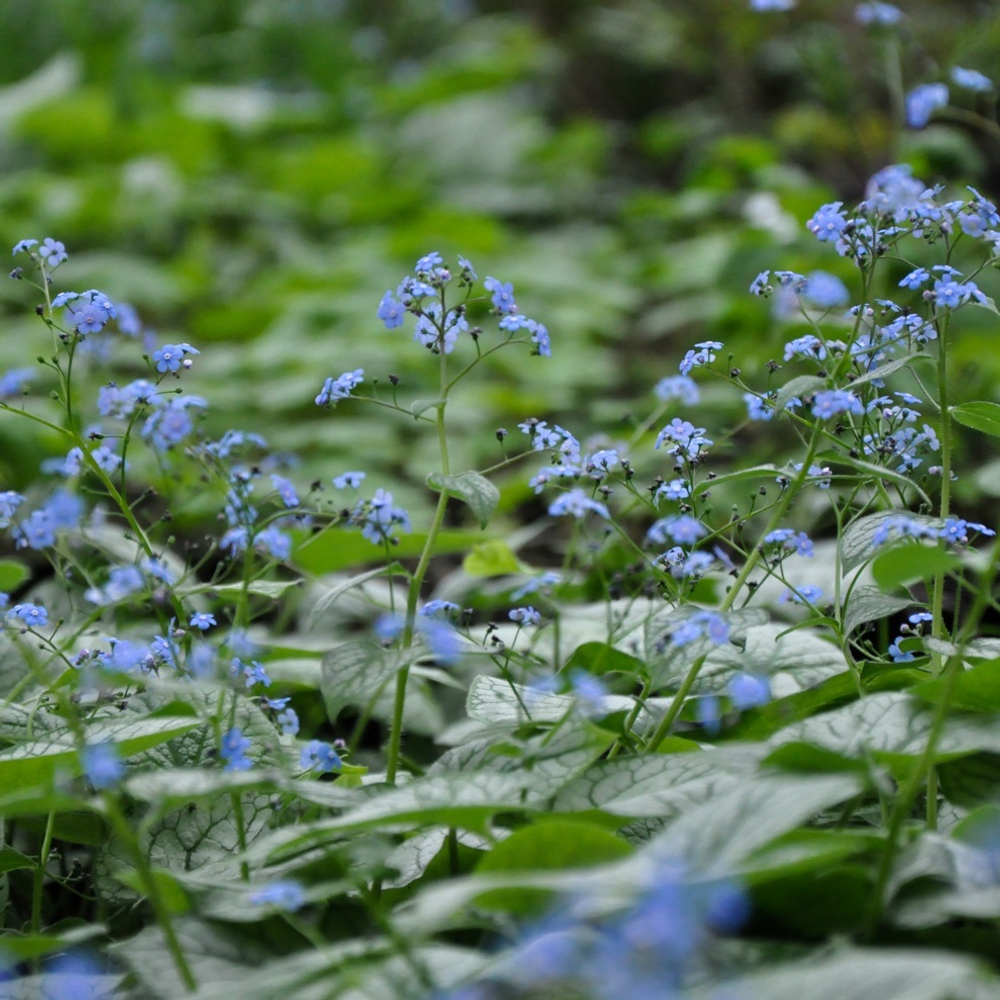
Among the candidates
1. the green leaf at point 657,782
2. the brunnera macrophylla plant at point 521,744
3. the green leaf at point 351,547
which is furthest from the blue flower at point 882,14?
the green leaf at point 657,782

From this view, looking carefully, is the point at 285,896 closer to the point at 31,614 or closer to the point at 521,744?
the point at 521,744

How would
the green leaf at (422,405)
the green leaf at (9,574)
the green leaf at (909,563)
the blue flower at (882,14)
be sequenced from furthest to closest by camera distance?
1. the blue flower at (882,14)
2. the green leaf at (9,574)
3. the green leaf at (422,405)
4. the green leaf at (909,563)

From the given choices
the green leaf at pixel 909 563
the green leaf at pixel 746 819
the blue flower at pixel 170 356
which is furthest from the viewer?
the blue flower at pixel 170 356

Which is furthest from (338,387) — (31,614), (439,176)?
(439,176)

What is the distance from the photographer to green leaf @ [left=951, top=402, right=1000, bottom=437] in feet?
4.44

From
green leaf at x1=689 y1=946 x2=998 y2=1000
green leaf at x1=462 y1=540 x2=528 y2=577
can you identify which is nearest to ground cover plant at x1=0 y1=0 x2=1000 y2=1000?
green leaf at x1=689 y1=946 x2=998 y2=1000

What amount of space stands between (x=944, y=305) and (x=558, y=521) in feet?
7.14

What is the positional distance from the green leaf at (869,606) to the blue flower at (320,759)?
0.59 meters

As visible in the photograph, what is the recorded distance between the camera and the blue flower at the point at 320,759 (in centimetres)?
130

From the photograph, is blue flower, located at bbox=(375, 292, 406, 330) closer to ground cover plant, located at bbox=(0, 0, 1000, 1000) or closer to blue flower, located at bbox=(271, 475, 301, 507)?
ground cover plant, located at bbox=(0, 0, 1000, 1000)

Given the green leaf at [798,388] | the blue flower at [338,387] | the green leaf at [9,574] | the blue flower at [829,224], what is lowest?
the green leaf at [9,574]

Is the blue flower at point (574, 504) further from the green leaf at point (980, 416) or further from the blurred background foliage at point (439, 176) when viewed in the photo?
the blurred background foliage at point (439, 176)

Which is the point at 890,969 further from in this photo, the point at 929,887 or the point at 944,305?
the point at 944,305

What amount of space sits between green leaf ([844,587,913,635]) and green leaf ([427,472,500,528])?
0.42 metres
